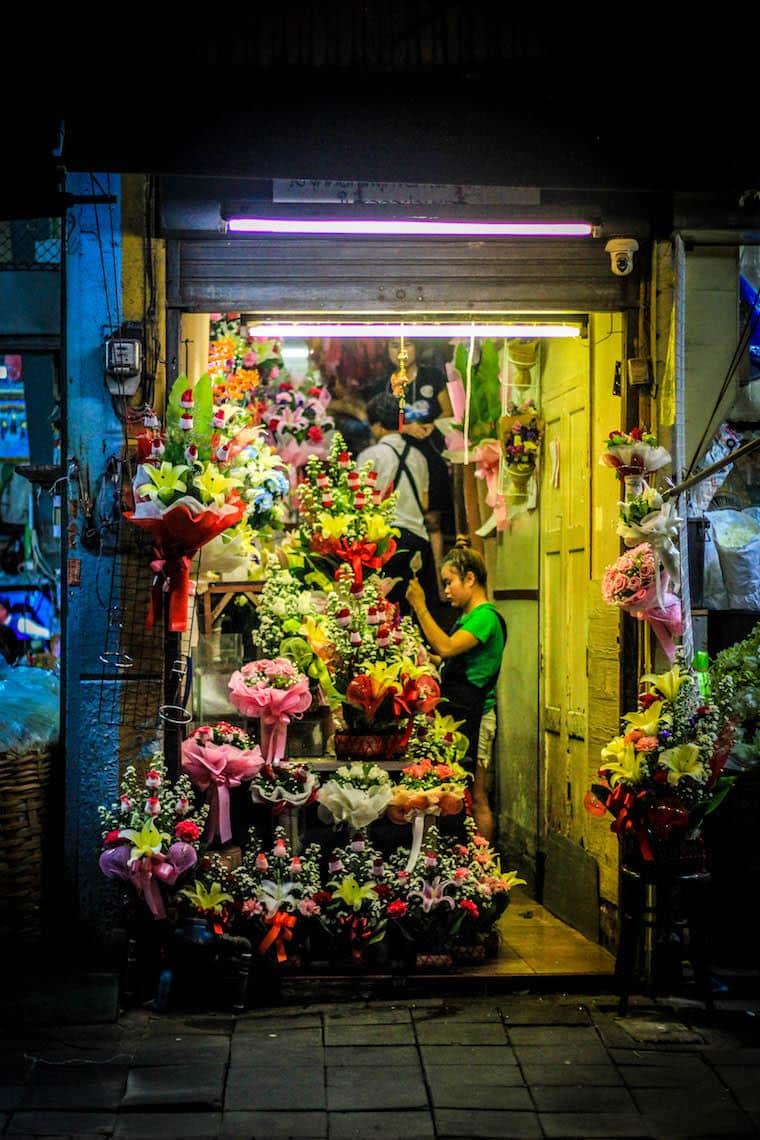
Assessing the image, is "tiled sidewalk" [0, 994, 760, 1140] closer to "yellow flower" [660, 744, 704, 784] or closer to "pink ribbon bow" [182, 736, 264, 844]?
"pink ribbon bow" [182, 736, 264, 844]

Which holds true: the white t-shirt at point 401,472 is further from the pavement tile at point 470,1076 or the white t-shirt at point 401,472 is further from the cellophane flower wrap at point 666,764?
the pavement tile at point 470,1076

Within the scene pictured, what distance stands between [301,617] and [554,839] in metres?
2.78

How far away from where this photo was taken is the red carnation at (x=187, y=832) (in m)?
7.29

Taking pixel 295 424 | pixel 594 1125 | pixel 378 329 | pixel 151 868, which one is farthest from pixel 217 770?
pixel 295 424

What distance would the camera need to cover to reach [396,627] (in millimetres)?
8664

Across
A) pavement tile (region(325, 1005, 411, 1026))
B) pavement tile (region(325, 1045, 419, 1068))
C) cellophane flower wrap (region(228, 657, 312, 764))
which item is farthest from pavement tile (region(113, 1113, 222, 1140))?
cellophane flower wrap (region(228, 657, 312, 764))

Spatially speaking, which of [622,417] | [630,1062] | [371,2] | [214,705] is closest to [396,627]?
[214,705]

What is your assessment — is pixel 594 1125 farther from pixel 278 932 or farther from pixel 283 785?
pixel 283 785

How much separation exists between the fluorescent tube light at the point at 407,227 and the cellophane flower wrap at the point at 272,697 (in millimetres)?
2676

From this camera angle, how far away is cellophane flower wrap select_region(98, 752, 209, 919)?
7.19m

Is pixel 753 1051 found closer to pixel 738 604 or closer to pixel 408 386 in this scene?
pixel 738 604

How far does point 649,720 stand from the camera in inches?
293

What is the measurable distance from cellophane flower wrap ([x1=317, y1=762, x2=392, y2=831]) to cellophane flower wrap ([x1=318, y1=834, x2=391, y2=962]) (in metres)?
0.16

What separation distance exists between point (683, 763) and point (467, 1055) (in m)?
1.98
